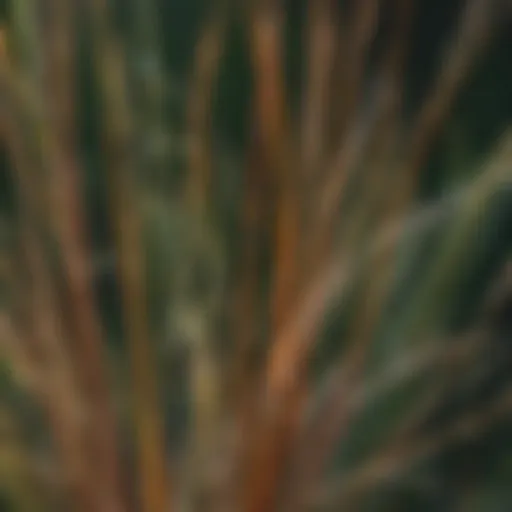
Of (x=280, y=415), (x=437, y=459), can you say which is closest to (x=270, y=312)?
(x=280, y=415)

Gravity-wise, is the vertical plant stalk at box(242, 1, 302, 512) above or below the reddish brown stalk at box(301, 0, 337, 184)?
below

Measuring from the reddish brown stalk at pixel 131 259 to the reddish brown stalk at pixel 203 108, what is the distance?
5 centimetres

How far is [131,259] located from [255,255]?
0.09 metres

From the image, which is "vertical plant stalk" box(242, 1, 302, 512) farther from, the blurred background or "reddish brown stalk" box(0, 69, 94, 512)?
"reddish brown stalk" box(0, 69, 94, 512)

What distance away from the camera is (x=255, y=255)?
77 cm

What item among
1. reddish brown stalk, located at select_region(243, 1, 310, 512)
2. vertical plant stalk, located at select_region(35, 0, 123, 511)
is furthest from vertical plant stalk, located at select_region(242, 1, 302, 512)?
vertical plant stalk, located at select_region(35, 0, 123, 511)

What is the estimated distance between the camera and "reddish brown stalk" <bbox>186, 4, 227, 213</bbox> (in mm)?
762

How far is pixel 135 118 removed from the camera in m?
0.77

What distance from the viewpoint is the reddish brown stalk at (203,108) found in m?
0.76

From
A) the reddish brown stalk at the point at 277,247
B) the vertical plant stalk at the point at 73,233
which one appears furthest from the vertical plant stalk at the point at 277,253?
the vertical plant stalk at the point at 73,233

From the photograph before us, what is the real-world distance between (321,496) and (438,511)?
0.35 feet

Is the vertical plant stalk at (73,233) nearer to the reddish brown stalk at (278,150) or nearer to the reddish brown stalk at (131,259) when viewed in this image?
the reddish brown stalk at (131,259)

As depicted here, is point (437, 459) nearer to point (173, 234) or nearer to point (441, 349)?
point (441, 349)

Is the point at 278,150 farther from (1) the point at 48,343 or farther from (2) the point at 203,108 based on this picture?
(1) the point at 48,343
